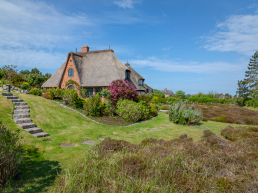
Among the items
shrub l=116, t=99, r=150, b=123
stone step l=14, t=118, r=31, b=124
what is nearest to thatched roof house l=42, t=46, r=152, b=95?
shrub l=116, t=99, r=150, b=123

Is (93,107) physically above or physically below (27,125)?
above

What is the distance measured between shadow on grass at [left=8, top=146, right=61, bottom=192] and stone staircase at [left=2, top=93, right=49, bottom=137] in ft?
8.08

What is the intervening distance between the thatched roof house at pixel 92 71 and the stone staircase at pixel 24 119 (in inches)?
488

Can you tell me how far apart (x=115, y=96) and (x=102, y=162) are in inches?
423

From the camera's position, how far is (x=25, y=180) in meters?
3.82

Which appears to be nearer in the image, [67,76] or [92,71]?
[92,71]

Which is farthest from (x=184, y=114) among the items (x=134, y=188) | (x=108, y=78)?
(x=108, y=78)

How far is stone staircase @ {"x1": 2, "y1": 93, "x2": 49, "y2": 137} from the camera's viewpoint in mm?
7648

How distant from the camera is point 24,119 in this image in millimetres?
8453

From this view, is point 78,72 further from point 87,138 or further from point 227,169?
point 227,169

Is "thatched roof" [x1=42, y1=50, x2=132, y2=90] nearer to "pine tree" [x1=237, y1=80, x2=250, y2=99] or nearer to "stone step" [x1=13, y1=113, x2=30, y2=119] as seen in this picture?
"stone step" [x1=13, y1=113, x2=30, y2=119]

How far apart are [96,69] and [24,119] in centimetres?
1692

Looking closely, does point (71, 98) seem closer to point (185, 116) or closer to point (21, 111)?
point (21, 111)

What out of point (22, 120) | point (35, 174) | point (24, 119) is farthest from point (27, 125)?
point (35, 174)
